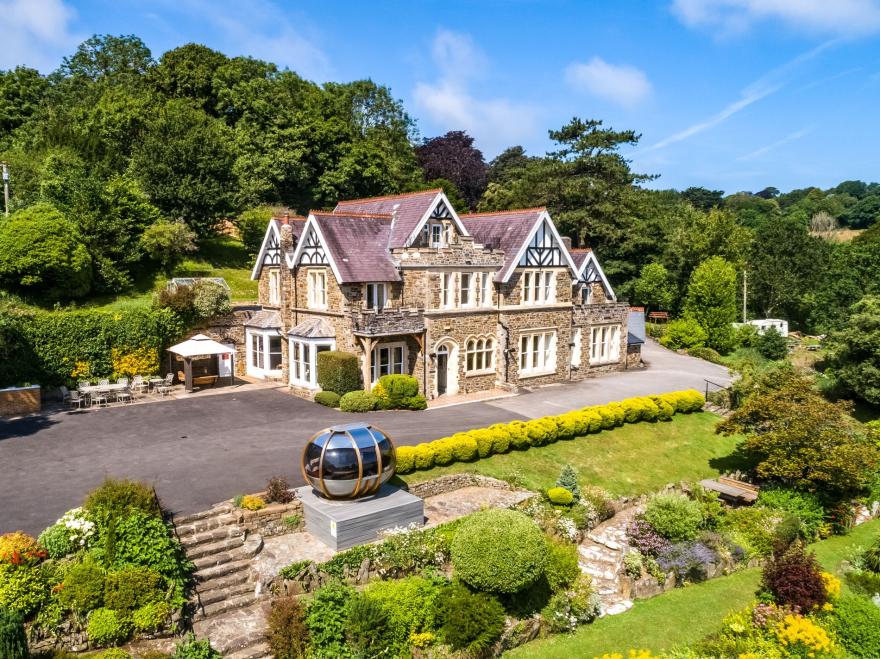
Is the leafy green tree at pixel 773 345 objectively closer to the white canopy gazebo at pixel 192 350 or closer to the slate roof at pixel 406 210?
the slate roof at pixel 406 210

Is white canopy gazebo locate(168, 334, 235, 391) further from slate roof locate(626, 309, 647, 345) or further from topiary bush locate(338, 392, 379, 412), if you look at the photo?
slate roof locate(626, 309, 647, 345)

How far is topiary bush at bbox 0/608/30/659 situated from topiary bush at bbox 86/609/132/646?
132 cm

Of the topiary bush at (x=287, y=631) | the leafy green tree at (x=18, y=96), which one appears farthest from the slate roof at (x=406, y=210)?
the leafy green tree at (x=18, y=96)

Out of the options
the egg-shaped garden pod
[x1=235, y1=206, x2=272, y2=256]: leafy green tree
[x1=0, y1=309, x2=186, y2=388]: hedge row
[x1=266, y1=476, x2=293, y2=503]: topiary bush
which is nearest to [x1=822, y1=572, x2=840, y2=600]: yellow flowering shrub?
the egg-shaped garden pod

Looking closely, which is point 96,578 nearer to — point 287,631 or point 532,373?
point 287,631

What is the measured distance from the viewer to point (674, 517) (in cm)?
1864

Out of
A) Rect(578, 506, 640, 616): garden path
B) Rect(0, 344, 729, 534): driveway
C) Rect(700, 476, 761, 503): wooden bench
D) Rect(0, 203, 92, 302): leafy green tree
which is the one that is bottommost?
Rect(578, 506, 640, 616): garden path

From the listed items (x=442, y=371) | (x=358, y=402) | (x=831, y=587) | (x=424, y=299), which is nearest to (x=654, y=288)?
(x=442, y=371)

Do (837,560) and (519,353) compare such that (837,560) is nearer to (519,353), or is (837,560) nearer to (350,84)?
(519,353)

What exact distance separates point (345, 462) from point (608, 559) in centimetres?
807

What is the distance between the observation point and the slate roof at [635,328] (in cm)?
3980

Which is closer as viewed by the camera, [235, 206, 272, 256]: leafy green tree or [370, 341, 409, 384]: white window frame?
[370, 341, 409, 384]: white window frame

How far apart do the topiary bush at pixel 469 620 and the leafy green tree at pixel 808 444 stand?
13.3m

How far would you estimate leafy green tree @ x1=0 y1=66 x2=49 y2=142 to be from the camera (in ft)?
187
